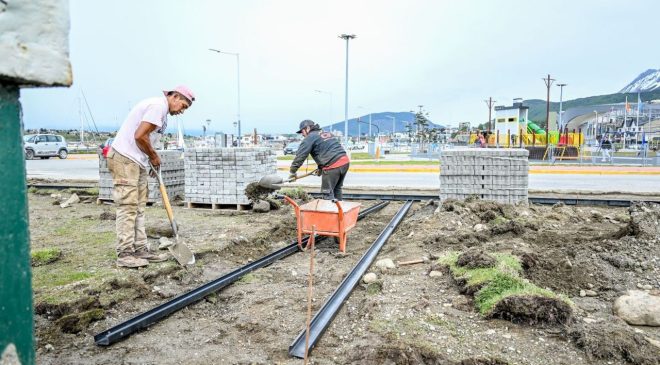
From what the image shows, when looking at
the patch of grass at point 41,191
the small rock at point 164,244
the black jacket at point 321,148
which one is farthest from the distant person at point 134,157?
the patch of grass at point 41,191

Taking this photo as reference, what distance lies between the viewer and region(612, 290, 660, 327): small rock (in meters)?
4.00

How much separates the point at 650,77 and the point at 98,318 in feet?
724

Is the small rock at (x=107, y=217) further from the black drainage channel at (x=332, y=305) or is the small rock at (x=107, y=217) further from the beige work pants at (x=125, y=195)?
the black drainage channel at (x=332, y=305)

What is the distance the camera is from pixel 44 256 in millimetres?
6121

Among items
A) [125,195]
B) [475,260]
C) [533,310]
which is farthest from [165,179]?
[533,310]

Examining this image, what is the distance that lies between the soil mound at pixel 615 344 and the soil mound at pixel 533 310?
230 millimetres

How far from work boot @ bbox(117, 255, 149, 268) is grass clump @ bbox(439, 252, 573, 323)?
357 cm

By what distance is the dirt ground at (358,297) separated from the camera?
354cm

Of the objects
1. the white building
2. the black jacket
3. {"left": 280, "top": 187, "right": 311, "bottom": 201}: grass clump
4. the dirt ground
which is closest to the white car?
{"left": 280, "top": 187, "right": 311, "bottom": 201}: grass clump

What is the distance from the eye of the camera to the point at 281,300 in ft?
15.9

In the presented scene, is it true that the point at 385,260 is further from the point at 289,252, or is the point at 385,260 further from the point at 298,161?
the point at 298,161

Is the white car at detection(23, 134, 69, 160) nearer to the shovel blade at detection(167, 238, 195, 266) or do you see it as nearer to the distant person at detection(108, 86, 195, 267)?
the distant person at detection(108, 86, 195, 267)

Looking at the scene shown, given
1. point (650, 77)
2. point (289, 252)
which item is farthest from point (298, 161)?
point (650, 77)

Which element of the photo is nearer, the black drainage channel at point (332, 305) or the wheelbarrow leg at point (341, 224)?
the black drainage channel at point (332, 305)
